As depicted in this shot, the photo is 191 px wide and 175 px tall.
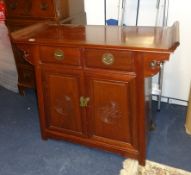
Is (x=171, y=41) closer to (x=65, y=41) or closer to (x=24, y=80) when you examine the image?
(x=65, y=41)

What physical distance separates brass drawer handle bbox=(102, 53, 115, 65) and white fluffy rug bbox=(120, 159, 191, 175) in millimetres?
667

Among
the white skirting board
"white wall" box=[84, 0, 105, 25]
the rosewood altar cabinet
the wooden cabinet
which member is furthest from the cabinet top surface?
the white skirting board

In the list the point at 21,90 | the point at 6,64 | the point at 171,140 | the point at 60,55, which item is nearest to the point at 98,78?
the point at 60,55

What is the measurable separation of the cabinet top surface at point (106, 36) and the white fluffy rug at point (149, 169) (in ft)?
2.48

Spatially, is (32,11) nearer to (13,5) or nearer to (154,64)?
(13,5)

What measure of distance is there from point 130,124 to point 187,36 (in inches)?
34.9

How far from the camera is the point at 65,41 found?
1.59 m

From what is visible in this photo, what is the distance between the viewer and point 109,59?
1.51 metres

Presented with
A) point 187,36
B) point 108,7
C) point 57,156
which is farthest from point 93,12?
point 57,156

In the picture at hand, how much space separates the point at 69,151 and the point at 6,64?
123 cm

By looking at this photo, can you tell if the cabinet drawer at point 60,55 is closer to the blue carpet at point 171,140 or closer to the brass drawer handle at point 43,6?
the brass drawer handle at point 43,6

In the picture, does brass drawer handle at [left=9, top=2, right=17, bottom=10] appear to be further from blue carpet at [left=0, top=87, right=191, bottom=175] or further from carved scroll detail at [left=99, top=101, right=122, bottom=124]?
carved scroll detail at [left=99, top=101, right=122, bottom=124]

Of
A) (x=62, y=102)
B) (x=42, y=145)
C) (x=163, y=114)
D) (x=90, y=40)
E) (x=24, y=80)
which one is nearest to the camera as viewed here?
(x=90, y=40)

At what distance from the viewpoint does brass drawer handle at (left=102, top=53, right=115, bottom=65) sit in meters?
1.50
